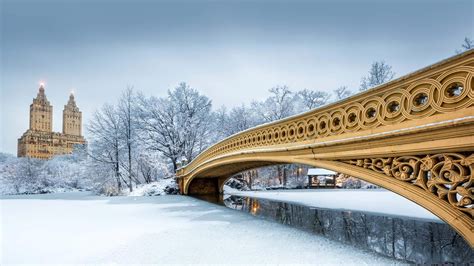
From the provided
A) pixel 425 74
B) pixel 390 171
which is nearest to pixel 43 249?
pixel 390 171

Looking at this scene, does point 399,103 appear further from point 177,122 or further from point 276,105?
point 276,105

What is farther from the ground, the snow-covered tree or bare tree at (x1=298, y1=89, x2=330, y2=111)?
bare tree at (x1=298, y1=89, x2=330, y2=111)

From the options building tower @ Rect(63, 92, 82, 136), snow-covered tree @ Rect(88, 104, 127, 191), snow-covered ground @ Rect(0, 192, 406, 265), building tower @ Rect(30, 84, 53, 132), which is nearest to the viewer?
snow-covered ground @ Rect(0, 192, 406, 265)

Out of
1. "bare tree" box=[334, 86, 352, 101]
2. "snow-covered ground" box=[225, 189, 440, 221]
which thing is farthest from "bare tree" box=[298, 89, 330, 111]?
"snow-covered ground" box=[225, 189, 440, 221]

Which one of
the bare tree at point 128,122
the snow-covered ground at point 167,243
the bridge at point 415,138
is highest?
the bare tree at point 128,122

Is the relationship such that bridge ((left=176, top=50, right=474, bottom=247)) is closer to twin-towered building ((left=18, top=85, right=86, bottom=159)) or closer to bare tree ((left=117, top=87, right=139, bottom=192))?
bare tree ((left=117, top=87, right=139, bottom=192))

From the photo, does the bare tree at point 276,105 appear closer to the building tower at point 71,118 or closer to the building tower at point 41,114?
the building tower at point 41,114

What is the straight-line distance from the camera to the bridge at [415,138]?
255 cm

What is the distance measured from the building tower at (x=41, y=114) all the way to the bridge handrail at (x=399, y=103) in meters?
90.3

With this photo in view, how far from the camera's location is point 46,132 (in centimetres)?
7088

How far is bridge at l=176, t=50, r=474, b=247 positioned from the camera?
255 centimetres

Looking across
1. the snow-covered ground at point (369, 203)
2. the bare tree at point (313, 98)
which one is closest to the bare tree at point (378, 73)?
the bare tree at point (313, 98)

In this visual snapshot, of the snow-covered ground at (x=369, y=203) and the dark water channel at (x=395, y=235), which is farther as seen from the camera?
the snow-covered ground at (x=369, y=203)

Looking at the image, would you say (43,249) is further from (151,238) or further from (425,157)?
(425,157)
